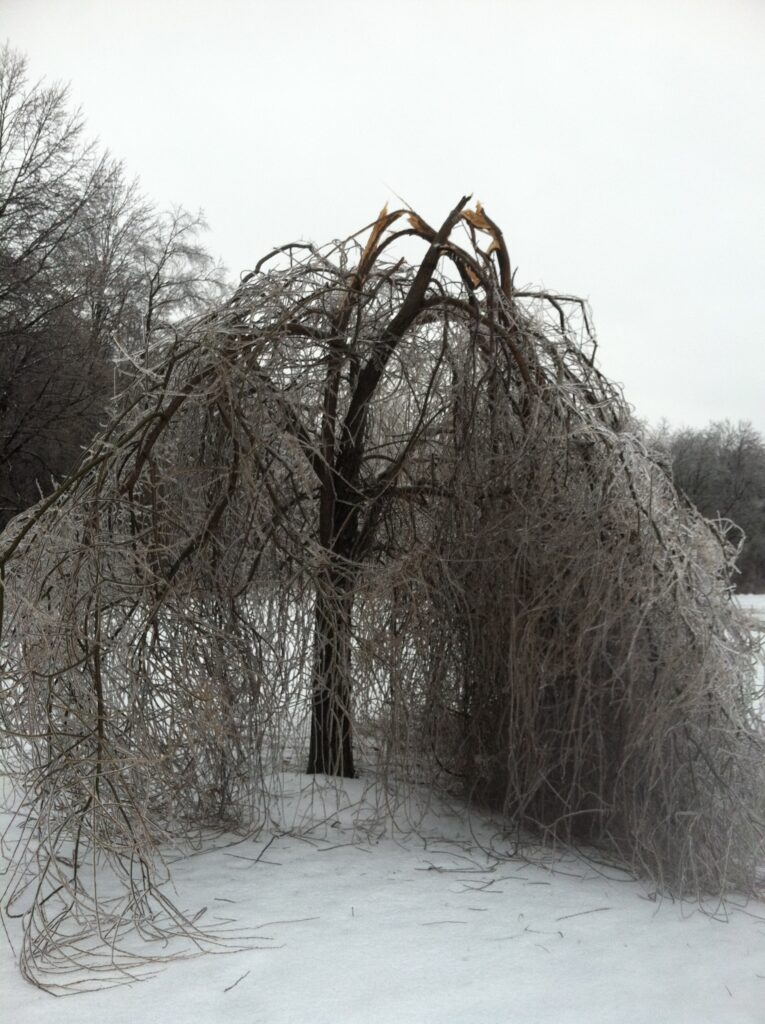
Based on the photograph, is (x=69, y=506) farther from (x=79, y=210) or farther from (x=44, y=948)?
(x=79, y=210)

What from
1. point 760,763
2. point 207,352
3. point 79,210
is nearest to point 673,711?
point 760,763

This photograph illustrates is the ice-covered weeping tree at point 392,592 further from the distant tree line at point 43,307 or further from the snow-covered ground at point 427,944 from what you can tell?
the distant tree line at point 43,307

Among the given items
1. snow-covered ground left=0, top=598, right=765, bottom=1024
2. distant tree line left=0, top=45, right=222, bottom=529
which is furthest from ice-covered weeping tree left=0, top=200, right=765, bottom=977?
distant tree line left=0, top=45, right=222, bottom=529

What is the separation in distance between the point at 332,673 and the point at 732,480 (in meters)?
18.6

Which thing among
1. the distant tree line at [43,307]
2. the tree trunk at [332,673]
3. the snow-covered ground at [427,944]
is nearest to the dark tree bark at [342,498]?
the tree trunk at [332,673]

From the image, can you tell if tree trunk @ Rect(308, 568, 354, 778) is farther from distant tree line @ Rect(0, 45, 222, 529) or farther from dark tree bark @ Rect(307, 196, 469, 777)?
distant tree line @ Rect(0, 45, 222, 529)

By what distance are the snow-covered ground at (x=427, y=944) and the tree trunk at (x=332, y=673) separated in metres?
0.45

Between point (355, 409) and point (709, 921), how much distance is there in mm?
2647

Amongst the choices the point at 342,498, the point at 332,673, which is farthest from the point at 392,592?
the point at 342,498

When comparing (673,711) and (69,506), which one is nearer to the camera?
(673,711)

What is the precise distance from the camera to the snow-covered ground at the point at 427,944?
2805 millimetres

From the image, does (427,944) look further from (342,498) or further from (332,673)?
(342,498)

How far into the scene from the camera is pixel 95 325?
20484 millimetres

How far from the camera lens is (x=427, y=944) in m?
3.23
